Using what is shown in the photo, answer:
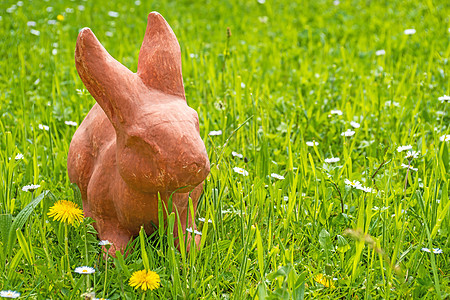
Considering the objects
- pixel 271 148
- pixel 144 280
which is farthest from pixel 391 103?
pixel 144 280

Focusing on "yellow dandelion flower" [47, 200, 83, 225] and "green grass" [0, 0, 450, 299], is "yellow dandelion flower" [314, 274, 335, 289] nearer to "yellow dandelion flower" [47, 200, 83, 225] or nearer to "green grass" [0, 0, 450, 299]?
"green grass" [0, 0, 450, 299]

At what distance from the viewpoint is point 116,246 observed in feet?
7.14

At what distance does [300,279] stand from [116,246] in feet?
2.47

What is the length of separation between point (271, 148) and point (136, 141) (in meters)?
1.59

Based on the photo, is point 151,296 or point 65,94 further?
point 65,94

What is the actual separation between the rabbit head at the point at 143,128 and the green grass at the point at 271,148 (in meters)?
0.18

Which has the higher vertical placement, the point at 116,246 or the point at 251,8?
the point at 251,8

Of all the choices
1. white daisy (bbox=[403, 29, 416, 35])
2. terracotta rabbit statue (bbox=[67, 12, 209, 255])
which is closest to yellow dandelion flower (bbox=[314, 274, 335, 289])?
terracotta rabbit statue (bbox=[67, 12, 209, 255])

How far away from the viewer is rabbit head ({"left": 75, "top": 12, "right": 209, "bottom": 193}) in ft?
6.14

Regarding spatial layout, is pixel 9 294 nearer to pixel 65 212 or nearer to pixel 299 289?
pixel 65 212

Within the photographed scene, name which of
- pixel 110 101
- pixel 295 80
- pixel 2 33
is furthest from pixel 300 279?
pixel 2 33

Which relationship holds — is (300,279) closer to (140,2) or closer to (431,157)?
(431,157)

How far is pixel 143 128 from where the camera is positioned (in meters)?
1.89

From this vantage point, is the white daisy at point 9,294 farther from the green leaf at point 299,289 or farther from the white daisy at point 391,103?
the white daisy at point 391,103
